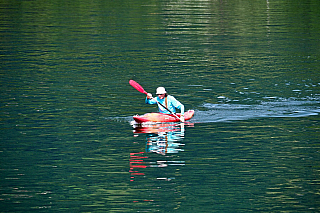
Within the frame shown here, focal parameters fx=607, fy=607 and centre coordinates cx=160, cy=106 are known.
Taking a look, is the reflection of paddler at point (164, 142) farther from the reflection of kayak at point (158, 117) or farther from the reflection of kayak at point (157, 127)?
the reflection of kayak at point (158, 117)

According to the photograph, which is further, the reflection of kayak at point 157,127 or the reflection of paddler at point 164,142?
the reflection of kayak at point 157,127

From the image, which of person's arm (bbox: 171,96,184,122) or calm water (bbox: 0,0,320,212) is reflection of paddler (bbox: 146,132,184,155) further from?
person's arm (bbox: 171,96,184,122)

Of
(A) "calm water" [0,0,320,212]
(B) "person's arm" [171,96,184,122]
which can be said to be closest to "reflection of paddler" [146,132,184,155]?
(A) "calm water" [0,0,320,212]

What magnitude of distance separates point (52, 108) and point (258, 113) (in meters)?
9.03

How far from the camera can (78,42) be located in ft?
158

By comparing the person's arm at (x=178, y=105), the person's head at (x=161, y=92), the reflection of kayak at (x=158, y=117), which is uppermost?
the person's head at (x=161, y=92)

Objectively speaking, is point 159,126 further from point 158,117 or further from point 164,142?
point 164,142

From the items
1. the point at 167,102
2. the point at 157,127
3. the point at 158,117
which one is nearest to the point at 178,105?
the point at 167,102

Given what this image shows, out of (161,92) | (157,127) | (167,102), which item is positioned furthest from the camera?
(167,102)

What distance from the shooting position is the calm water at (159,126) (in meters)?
16.1

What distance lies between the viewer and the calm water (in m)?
16.1

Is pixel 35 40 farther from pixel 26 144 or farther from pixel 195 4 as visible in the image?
pixel 195 4

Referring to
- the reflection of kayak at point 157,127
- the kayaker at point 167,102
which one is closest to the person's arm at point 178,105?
the kayaker at point 167,102

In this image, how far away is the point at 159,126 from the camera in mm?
24047
